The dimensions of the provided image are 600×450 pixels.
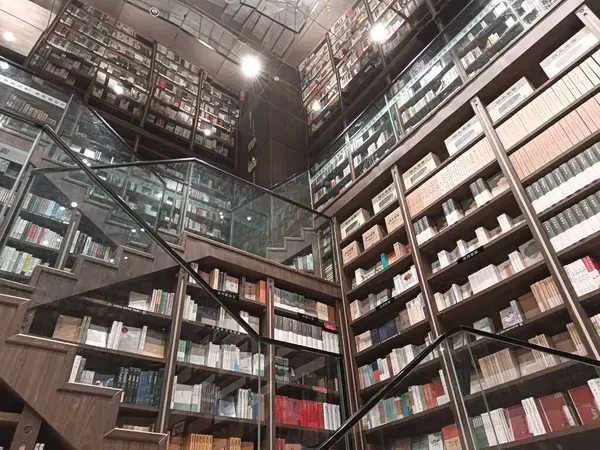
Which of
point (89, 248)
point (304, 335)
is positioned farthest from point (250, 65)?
point (89, 248)

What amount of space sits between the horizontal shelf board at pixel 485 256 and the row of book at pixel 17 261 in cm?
295

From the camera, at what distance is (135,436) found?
1990 mm

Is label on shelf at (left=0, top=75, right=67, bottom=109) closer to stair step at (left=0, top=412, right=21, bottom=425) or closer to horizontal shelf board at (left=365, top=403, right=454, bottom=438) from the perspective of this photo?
stair step at (left=0, top=412, right=21, bottom=425)

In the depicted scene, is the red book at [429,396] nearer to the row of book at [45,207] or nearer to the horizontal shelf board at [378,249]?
the horizontal shelf board at [378,249]

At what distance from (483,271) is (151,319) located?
2513 mm

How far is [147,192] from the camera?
3965 millimetres

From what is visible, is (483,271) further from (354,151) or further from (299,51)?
(299,51)

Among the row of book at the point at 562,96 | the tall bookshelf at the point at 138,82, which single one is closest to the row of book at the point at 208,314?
the row of book at the point at 562,96

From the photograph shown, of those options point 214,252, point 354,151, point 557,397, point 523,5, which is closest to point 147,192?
point 214,252

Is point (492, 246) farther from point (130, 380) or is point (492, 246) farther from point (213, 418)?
point (130, 380)

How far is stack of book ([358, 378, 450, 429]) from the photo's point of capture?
228 cm

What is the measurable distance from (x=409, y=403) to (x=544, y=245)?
1444 millimetres

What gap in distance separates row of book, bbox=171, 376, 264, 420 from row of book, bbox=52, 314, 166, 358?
256 mm

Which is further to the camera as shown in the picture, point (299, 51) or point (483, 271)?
point (299, 51)
